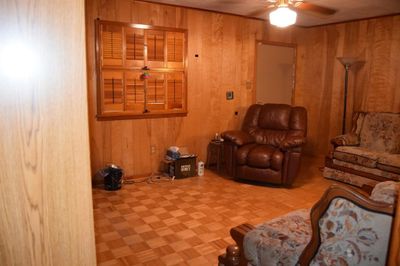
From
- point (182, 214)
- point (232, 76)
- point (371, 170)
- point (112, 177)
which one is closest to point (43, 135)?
point (182, 214)

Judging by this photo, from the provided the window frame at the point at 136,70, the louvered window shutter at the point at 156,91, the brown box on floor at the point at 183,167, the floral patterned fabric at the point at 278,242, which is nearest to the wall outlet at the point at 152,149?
the brown box on floor at the point at 183,167

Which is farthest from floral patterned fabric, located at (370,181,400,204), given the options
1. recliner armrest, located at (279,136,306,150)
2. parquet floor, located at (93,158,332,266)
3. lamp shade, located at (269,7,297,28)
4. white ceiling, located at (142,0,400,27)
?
white ceiling, located at (142,0,400,27)

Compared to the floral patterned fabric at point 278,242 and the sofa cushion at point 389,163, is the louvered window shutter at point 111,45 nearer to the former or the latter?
the floral patterned fabric at point 278,242

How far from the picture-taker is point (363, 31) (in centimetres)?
521

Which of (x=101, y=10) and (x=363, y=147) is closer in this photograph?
(x=101, y=10)

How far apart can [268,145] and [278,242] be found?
308 centimetres

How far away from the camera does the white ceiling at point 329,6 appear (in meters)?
4.16

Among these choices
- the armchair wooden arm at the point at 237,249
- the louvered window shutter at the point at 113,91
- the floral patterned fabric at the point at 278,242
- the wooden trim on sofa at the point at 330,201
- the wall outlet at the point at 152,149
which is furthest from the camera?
the wall outlet at the point at 152,149

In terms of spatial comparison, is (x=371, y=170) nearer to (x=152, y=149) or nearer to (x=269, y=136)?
(x=269, y=136)

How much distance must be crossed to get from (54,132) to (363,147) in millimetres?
4725

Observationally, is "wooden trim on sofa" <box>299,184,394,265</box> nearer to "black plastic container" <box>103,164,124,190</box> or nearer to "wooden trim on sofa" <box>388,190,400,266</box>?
"wooden trim on sofa" <box>388,190,400,266</box>

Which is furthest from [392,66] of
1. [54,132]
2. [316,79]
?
[54,132]

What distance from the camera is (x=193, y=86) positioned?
4.83 metres

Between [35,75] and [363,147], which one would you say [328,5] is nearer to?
[363,147]
